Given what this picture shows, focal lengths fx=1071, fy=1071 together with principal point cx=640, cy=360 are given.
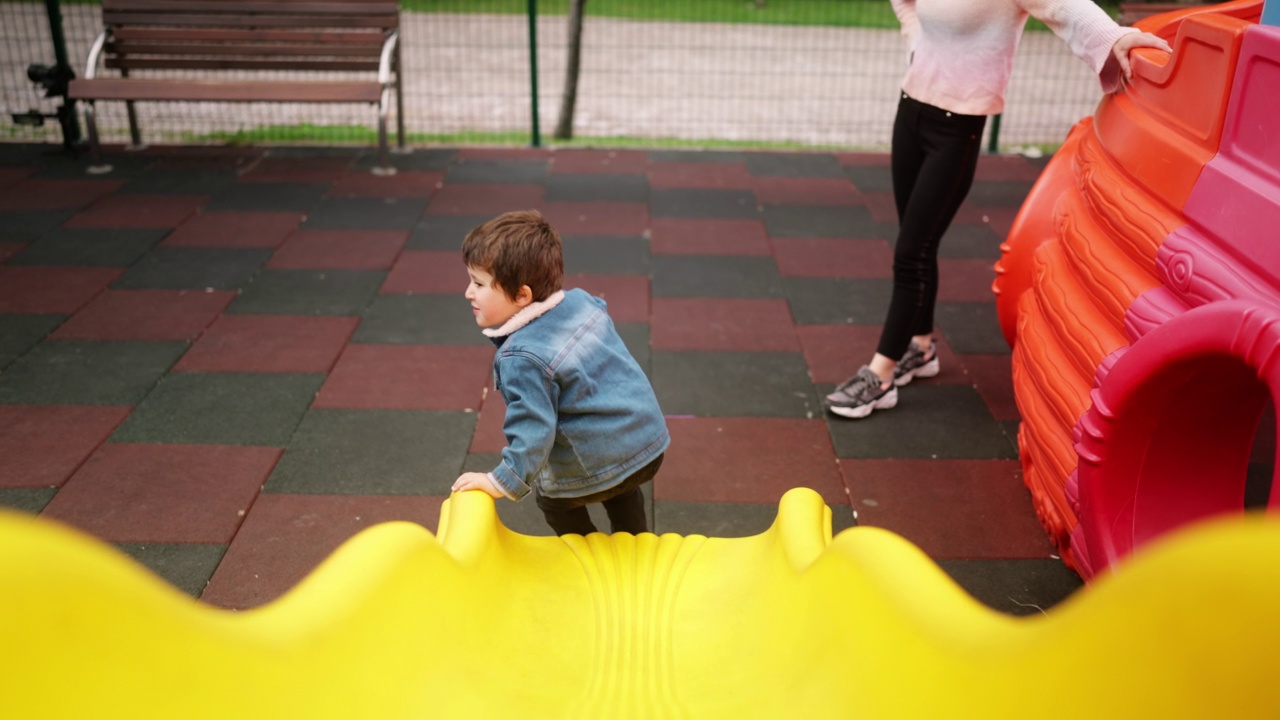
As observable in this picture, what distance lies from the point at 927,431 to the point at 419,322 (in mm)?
2200

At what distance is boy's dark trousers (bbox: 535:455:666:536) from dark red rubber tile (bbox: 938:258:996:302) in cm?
275

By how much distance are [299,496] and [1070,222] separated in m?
2.45

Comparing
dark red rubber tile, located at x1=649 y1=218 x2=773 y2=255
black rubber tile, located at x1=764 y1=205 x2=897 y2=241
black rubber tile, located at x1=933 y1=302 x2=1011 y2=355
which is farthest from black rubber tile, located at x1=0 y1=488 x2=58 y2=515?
black rubber tile, located at x1=764 y1=205 x2=897 y2=241

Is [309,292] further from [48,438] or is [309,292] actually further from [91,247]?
[48,438]

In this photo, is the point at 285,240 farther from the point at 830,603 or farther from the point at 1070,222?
the point at 830,603

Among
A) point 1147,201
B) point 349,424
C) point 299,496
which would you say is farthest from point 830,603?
point 349,424

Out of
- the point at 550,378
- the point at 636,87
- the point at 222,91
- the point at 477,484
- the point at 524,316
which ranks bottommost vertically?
the point at 636,87

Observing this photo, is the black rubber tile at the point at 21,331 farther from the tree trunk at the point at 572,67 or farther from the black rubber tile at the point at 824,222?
the tree trunk at the point at 572,67

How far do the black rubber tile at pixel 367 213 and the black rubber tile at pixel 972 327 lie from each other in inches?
114

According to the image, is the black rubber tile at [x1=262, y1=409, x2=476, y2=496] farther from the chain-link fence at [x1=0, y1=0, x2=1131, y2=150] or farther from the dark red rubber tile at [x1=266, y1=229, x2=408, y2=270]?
the chain-link fence at [x1=0, y1=0, x2=1131, y2=150]

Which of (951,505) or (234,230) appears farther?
(234,230)

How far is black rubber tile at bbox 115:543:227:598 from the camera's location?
2883 mm

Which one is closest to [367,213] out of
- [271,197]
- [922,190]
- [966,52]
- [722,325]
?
[271,197]

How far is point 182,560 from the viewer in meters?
2.97
